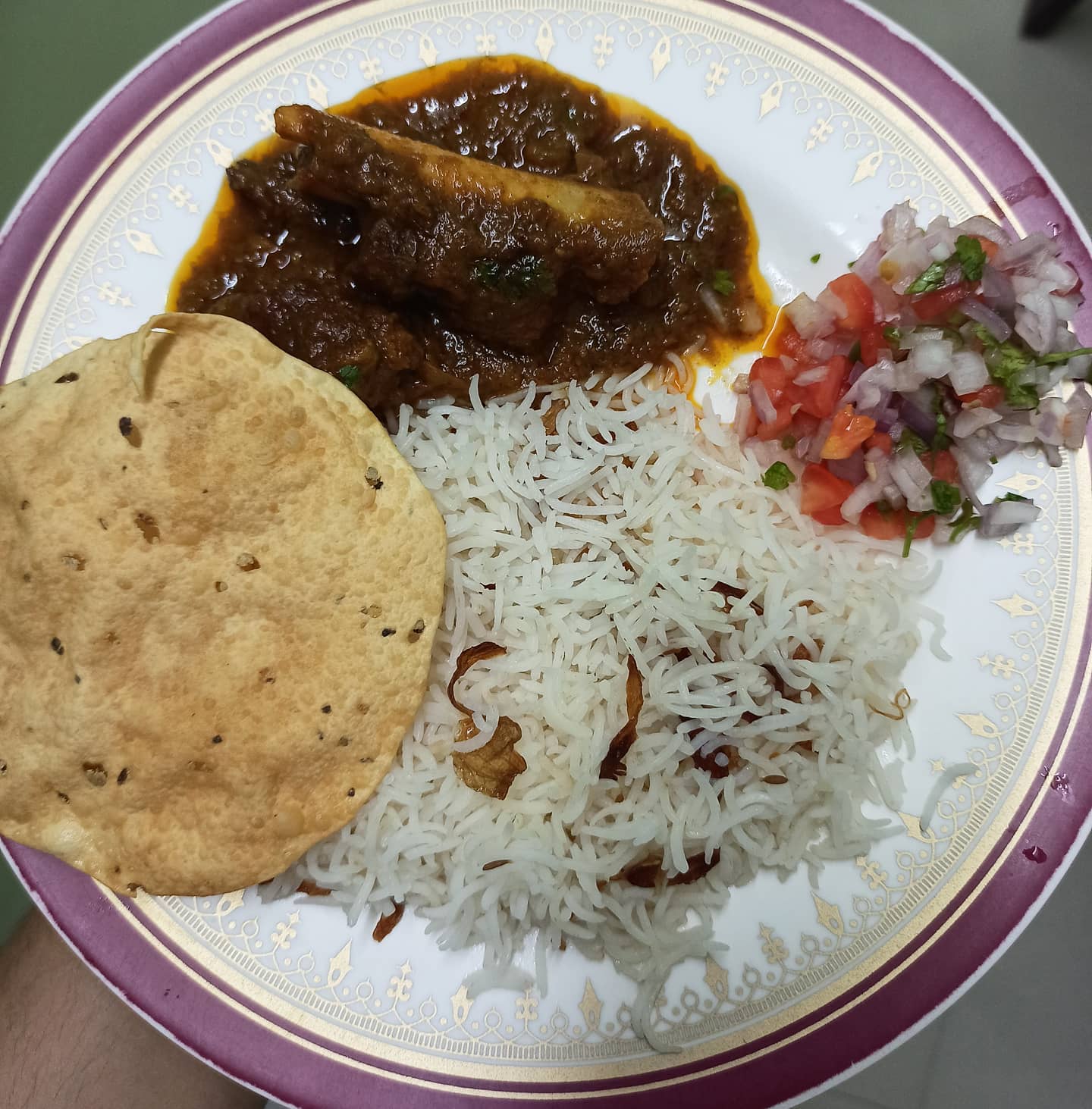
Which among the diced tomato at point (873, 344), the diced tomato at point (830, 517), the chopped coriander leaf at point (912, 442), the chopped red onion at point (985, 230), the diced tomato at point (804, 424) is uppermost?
the chopped red onion at point (985, 230)

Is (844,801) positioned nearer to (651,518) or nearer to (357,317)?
(651,518)

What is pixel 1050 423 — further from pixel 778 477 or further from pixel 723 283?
pixel 723 283

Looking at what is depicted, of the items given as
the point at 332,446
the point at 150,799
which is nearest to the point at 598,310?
the point at 332,446

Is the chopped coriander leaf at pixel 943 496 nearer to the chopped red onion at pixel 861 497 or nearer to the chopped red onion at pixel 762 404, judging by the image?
the chopped red onion at pixel 861 497

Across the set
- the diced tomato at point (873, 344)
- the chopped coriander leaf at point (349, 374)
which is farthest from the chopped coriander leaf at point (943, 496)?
the chopped coriander leaf at point (349, 374)

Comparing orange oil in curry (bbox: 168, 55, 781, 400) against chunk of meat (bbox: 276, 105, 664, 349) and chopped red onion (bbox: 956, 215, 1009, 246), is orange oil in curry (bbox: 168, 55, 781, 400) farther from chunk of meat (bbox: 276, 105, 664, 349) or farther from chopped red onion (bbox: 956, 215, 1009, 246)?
chopped red onion (bbox: 956, 215, 1009, 246)

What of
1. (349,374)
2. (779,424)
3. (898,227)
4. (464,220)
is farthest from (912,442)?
(349,374)

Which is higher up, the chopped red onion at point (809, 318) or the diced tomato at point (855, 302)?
the diced tomato at point (855, 302)
